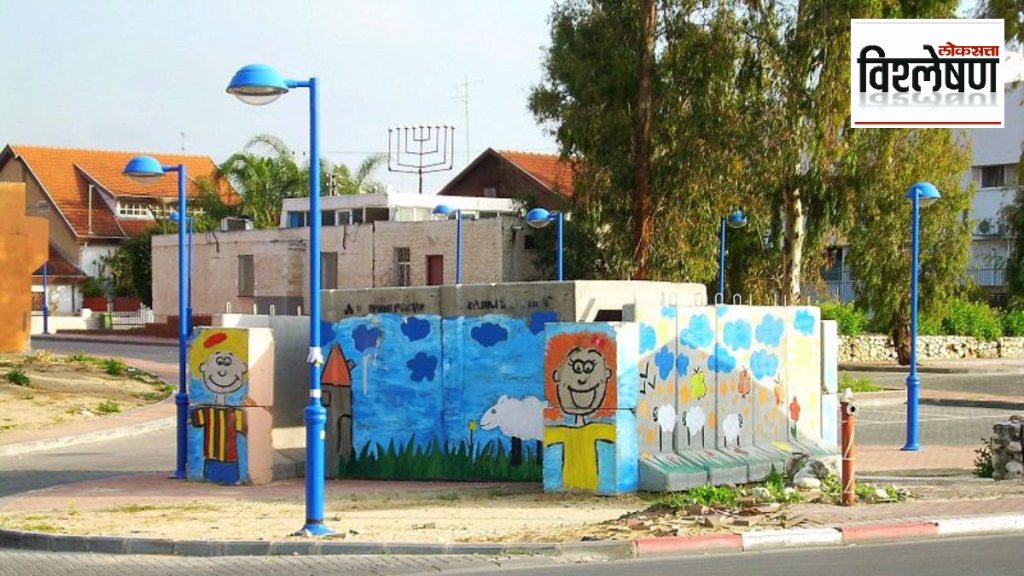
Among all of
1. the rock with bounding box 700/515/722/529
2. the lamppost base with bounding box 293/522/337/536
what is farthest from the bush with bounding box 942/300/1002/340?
the lamppost base with bounding box 293/522/337/536

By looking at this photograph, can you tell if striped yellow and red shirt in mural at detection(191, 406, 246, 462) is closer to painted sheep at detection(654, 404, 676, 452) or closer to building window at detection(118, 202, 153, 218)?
painted sheep at detection(654, 404, 676, 452)

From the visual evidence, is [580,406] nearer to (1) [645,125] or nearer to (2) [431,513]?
(2) [431,513]

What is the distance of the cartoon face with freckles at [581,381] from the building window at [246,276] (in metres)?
43.2

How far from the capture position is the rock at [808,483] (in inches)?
618

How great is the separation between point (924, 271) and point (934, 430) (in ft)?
59.4

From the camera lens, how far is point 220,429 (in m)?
17.6

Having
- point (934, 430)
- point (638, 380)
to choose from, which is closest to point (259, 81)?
point (638, 380)

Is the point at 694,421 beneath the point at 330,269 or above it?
beneath

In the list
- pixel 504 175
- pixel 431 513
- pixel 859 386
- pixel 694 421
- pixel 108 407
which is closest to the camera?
pixel 431 513

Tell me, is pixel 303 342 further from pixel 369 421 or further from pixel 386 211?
pixel 386 211

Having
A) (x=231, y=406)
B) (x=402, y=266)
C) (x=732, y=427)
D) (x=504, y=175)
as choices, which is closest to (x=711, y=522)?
(x=732, y=427)

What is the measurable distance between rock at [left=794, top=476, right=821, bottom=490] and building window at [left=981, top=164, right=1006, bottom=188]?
1934 inches

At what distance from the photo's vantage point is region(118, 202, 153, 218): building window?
78688 mm

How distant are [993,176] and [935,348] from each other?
46.6 feet
